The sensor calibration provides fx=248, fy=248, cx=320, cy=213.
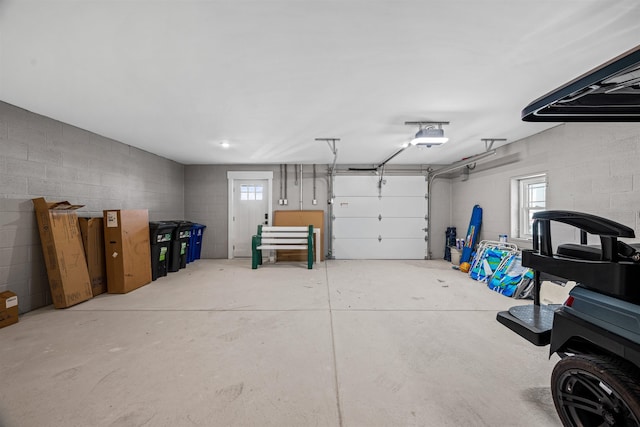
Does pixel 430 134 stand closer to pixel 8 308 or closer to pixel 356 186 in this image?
pixel 356 186

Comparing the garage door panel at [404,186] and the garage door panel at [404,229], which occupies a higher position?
the garage door panel at [404,186]

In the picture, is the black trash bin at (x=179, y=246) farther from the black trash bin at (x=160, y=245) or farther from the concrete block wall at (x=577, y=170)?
the concrete block wall at (x=577, y=170)

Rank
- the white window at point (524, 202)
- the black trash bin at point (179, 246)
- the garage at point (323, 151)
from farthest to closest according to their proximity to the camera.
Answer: the black trash bin at point (179, 246) < the white window at point (524, 202) < the garage at point (323, 151)

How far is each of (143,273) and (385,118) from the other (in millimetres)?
4523

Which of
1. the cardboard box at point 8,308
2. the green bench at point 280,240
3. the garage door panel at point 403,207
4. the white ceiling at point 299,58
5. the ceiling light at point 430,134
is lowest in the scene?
the cardboard box at point 8,308

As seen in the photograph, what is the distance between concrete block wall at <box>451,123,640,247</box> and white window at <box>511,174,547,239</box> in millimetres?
105

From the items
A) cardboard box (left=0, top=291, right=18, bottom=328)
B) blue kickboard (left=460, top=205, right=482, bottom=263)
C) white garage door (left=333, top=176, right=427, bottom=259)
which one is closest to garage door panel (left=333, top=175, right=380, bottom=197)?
white garage door (left=333, top=176, right=427, bottom=259)

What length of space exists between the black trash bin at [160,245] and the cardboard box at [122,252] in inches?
14.7

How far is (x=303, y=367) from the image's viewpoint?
1.99m

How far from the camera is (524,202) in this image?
175 inches

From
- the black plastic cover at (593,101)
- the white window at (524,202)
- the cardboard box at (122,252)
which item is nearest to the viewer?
the black plastic cover at (593,101)

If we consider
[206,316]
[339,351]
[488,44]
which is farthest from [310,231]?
[488,44]

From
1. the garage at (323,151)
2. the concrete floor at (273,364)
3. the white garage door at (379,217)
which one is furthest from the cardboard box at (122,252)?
the white garage door at (379,217)

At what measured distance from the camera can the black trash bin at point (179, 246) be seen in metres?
5.00
